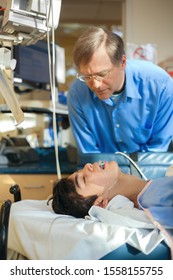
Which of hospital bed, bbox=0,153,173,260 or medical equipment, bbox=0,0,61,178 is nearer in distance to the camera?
hospital bed, bbox=0,153,173,260

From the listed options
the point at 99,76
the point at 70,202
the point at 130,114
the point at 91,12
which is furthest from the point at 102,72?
the point at 91,12

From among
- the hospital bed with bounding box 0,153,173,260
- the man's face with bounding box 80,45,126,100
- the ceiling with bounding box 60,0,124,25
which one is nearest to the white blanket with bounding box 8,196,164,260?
the hospital bed with bounding box 0,153,173,260

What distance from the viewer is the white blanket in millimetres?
909

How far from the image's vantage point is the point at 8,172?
1854 mm

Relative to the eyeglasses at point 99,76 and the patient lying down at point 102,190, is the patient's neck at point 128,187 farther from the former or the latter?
the eyeglasses at point 99,76

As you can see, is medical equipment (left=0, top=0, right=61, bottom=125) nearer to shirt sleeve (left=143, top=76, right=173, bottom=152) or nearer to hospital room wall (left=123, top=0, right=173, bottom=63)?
shirt sleeve (left=143, top=76, right=173, bottom=152)

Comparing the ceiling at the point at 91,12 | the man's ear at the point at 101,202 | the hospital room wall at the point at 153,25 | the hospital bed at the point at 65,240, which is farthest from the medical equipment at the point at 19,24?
the ceiling at the point at 91,12

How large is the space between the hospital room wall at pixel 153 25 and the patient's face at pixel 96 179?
5.35 ft

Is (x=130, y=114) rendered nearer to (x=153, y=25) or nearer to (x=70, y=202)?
(x=70, y=202)

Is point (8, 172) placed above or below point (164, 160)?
below

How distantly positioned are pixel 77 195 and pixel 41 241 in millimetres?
310

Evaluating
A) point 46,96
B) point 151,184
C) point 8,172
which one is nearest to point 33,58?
point 46,96

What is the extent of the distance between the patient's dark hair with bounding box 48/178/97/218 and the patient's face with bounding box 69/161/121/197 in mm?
21
